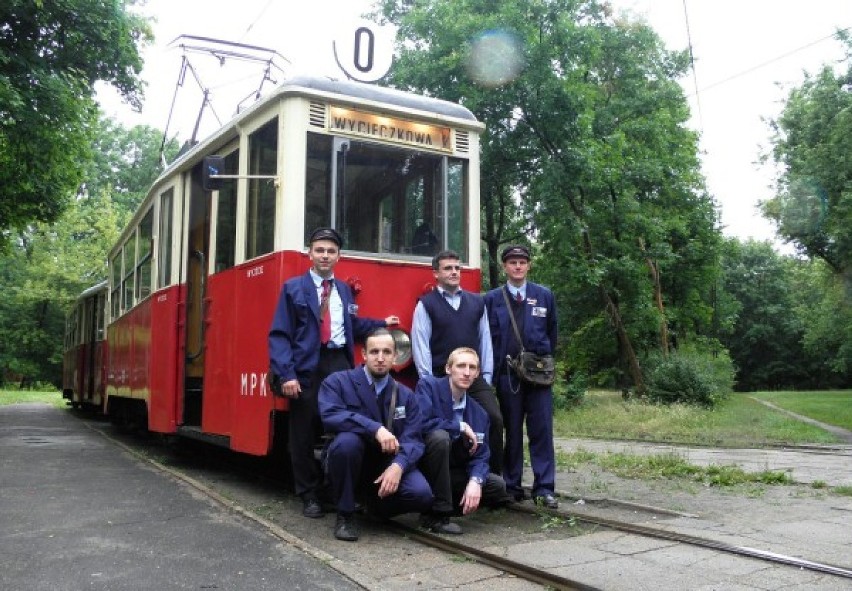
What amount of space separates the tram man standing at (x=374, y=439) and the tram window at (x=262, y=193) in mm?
1624

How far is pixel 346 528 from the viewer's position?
498cm

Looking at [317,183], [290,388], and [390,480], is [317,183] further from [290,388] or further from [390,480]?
[390,480]

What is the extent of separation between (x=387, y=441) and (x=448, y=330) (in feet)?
3.96

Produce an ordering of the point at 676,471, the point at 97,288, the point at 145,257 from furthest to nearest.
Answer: the point at 97,288
the point at 145,257
the point at 676,471

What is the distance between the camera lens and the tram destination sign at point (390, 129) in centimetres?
634

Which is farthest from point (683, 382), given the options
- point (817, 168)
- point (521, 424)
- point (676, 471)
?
point (521, 424)

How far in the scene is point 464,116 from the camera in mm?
6914

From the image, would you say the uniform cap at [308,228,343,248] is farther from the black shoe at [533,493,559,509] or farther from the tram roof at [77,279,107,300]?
the tram roof at [77,279,107,300]

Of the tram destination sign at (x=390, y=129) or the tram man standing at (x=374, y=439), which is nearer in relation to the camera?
the tram man standing at (x=374, y=439)

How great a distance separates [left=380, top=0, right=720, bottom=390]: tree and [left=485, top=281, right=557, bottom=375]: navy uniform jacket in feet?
48.0

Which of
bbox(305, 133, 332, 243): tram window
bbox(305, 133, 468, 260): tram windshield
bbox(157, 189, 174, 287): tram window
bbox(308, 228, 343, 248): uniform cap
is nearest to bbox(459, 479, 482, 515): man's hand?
bbox(308, 228, 343, 248): uniform cap

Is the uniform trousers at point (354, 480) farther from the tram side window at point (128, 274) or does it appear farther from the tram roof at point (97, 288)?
the tram roof at point (97, 288)

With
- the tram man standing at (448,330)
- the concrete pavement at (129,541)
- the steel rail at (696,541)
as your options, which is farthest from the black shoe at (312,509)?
the steel rail at (696,541)

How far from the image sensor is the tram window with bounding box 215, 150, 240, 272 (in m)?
6.94
